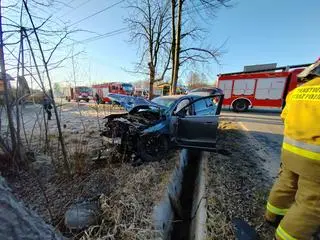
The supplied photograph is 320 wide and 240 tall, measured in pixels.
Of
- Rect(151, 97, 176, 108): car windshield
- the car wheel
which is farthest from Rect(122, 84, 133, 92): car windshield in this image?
the car wheel

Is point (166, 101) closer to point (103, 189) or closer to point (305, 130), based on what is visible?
point (103, 189)

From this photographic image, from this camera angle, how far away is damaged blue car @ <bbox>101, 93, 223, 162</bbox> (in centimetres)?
409

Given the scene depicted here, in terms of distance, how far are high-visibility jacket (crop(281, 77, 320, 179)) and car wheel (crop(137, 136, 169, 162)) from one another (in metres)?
2.72

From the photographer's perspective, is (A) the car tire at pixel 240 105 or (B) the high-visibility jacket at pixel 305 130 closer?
(B) the high-visibility jacket at pixel 305 130

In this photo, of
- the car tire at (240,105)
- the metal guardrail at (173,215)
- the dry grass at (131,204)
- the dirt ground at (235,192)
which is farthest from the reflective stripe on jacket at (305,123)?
the car tire at (240,105)

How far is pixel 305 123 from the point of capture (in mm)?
1720

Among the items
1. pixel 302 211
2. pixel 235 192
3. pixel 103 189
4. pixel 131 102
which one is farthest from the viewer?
pixel 131 102

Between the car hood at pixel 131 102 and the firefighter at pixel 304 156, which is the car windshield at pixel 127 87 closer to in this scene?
the car hood at pixel 131 102

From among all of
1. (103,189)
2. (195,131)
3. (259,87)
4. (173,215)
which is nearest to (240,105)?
(259,87)

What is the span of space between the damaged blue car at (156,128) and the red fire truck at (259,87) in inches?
358

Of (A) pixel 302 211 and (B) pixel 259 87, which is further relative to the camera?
(B) pixel 259 87

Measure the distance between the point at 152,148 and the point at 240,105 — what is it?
10974mm

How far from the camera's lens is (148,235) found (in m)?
2.20

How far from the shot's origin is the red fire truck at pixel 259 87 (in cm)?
1156
